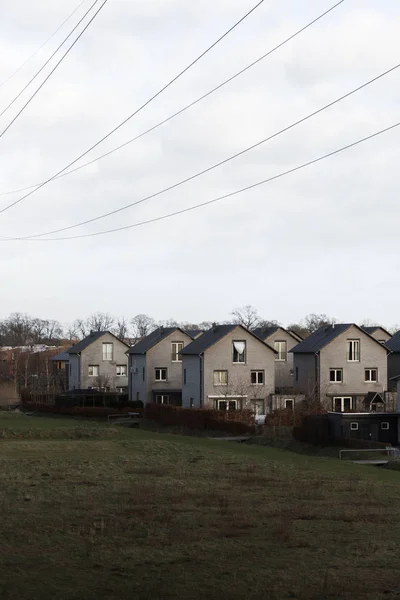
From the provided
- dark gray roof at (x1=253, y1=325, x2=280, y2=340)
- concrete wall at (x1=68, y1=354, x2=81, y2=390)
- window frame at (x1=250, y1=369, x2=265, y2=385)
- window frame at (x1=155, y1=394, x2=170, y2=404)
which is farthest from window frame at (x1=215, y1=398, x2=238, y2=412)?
concrete wall at (x1=68, y1=354, x2=81, y2=390)

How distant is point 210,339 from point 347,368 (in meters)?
11.5

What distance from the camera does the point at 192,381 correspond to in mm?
72625

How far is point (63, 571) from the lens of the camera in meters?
14.5

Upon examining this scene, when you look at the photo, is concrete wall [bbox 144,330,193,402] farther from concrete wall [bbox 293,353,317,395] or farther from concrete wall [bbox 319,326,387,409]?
Answer: concrete wall [bbox 319,326,387,409]

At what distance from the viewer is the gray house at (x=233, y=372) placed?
70125 mm

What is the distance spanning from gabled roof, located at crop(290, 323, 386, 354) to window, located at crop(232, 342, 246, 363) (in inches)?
197

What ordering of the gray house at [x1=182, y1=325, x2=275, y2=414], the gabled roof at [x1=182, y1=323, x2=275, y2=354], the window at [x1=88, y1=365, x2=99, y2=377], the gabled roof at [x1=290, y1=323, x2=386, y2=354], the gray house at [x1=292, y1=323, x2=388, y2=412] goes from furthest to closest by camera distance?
the window at [x1=88, y1=365, x2=99, y2=377]
the gabled roof at [x1=182, y1=323, x2=275, y2=354]
the gabled roof at [x1=290, y1=323, x2=386, y2=354]
the gray house at [x1=182, y1=325, x2=275, y2=414]
the gray house at [x1=292, y1=323, x2=388, y2=412]

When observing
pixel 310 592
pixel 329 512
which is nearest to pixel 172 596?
pixel 310 592

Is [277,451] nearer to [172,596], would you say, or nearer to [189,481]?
[189,481]

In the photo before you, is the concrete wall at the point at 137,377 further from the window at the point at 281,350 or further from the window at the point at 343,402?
the window at the point at 343,402

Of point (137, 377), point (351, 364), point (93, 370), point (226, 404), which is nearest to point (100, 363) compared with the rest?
point (93, 370)

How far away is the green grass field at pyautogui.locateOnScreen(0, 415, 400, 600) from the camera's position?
1345cm

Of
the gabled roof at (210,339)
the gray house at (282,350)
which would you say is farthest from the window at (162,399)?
the gray house at (282,350)

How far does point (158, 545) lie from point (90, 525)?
2.94 m
